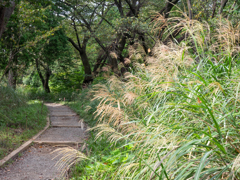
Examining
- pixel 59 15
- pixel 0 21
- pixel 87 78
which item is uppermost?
pixel 59 15

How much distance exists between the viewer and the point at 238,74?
2.07 metres

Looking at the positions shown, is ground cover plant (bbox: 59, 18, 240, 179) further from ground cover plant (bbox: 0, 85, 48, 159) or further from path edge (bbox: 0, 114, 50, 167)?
ground cover plant (bbox: 0, 85, 48, 159)

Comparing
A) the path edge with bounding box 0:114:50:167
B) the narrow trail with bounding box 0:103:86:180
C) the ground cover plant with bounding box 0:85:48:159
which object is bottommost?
the narrow trail with bounding box 0:103:86:180

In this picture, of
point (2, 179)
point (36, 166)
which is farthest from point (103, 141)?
point (2, 179)

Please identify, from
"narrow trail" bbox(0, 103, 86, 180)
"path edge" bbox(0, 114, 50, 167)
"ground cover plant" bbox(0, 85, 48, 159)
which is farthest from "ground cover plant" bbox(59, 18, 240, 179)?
"ground cover plant" bbox(0, 85, 48, 159)

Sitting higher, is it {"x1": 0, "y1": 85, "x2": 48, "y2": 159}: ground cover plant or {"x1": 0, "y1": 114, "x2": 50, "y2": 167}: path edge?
{"x1": 0, "y1": 85, "x2": 48, "y2": 159}: ground cover plant

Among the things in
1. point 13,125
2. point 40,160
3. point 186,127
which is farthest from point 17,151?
point 186,127

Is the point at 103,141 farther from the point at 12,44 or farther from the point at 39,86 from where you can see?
the point at 39,86

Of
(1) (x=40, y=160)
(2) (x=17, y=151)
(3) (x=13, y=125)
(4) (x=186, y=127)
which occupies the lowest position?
(1) (x=40, y=160)

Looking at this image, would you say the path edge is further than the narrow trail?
Yes

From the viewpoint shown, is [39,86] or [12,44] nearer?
[12,44]

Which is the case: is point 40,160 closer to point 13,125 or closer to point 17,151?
point 17,151

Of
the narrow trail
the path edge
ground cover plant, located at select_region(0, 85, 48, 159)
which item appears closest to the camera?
the narrow trail

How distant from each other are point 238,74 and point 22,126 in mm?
5487
